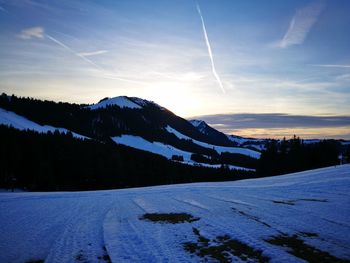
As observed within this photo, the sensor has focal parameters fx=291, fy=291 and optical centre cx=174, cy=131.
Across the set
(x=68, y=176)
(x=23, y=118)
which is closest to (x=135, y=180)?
(x=68, y=176)

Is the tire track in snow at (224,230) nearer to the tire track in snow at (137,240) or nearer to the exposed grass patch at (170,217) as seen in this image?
the exposed grass patch at (170,217)

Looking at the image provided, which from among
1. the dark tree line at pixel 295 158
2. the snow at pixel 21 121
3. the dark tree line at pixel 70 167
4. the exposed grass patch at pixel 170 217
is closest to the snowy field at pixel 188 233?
the exposed grass patch at pixel 170 217

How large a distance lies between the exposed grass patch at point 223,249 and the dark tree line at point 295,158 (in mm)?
82814

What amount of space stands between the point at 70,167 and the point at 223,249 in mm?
86453

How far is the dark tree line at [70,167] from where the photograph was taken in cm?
7206

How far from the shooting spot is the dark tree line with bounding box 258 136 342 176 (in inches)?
3319

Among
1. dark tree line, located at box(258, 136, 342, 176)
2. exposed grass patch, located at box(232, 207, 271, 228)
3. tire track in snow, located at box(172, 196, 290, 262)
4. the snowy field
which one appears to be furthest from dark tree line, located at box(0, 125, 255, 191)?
exposed grass patch, located at box(232, 207, 271, 228)

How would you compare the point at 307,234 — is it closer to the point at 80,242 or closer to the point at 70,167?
the point at 80,242

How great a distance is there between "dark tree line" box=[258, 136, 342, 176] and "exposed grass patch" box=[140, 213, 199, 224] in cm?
7924

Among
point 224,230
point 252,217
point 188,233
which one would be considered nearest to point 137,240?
point 188,233

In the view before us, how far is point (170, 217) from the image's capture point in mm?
12898

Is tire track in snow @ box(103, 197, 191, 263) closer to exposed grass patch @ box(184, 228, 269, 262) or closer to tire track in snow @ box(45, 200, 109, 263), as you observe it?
tire track in snow @ box(45, 200, 109, 263)

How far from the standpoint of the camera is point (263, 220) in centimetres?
1130

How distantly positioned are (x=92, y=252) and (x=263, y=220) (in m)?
6.49
